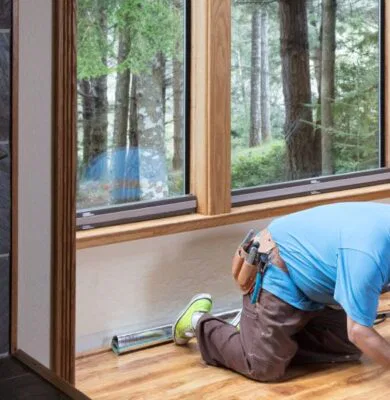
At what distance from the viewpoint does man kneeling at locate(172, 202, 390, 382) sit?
2.97 m

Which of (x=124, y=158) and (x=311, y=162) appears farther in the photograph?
(x=311, y=162)

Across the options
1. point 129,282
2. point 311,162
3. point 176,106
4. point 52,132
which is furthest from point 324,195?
point 52,132

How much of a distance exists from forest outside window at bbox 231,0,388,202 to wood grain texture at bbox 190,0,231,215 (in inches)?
8.0

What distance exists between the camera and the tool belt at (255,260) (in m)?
3.38

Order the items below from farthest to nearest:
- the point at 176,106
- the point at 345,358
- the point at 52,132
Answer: the point at 176,106
the point at 345,358
the point at 52,132

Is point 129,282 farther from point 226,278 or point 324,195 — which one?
point 324,195

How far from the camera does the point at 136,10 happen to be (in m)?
3.77

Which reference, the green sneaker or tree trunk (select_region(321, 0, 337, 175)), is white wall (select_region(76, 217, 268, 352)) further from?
tree trunk (select_region(321, 0, 337, 175))

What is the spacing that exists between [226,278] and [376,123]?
1518 millimetres

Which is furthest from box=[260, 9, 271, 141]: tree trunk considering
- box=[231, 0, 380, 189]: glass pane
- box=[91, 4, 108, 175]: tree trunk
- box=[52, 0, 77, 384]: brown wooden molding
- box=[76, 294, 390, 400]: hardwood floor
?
box=[52, 0, 77, 384]: brown wooden molding

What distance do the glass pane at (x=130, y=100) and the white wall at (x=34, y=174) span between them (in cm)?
204

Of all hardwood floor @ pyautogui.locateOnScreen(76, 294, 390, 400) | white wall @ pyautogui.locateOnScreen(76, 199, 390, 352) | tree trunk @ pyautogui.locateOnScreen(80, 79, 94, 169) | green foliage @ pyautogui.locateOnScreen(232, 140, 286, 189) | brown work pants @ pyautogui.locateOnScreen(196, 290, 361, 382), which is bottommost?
hardwood floor @ pyautogui.locateOnScreen(76, 294, 390, 400)

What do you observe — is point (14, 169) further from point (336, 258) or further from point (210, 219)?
point (210, 219)

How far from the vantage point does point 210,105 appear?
392 cm
